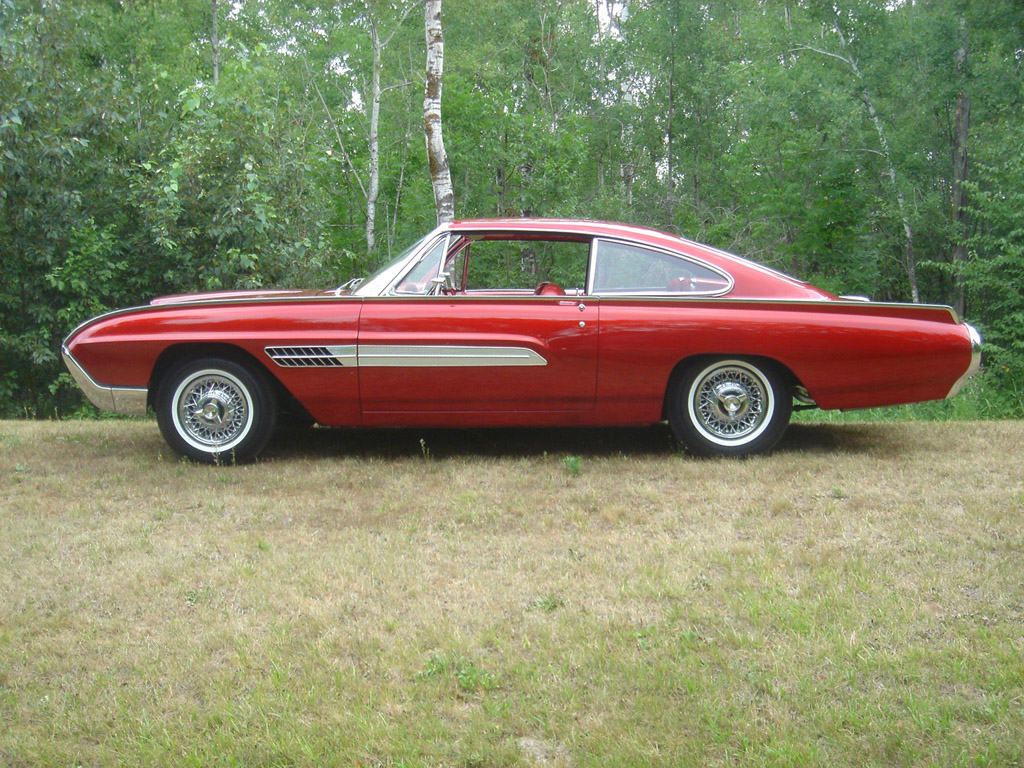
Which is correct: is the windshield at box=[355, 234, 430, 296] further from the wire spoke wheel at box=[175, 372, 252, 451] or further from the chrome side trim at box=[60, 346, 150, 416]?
the chrome side trim at box=[60, 346, 150, 416]

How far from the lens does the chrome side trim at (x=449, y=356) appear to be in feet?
18.7

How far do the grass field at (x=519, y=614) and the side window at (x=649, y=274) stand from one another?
3.56 feet

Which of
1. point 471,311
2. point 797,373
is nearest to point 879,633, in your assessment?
point 797,373

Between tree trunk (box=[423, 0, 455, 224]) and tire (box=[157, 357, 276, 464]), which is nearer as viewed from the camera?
tire (box=[157, 357, 276, 464])

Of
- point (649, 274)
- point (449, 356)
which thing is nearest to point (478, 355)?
point (449, 356)

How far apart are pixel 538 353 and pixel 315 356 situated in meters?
1.35

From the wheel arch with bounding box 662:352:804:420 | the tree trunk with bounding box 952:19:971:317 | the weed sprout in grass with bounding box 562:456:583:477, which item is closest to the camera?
the weed sprout in grass with bounding box 562:456:583:477

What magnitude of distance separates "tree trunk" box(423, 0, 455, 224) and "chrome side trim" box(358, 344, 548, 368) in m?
6.17

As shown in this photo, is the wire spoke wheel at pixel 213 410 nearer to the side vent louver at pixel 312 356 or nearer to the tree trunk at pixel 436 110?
the side vent louver at pixel 312 356

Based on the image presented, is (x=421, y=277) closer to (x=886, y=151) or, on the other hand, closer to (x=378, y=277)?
(x=378, y=277)

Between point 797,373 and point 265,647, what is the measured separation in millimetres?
3720

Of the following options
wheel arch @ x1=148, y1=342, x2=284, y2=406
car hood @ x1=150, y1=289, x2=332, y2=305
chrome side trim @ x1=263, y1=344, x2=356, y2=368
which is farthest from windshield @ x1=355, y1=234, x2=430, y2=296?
wheel arch @ x1=148, y1=342, x2=284, y2=406

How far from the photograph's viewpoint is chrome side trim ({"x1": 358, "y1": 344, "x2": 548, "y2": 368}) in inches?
224

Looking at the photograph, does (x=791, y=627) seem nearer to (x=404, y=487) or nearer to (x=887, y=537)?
(x=887, y=537)
